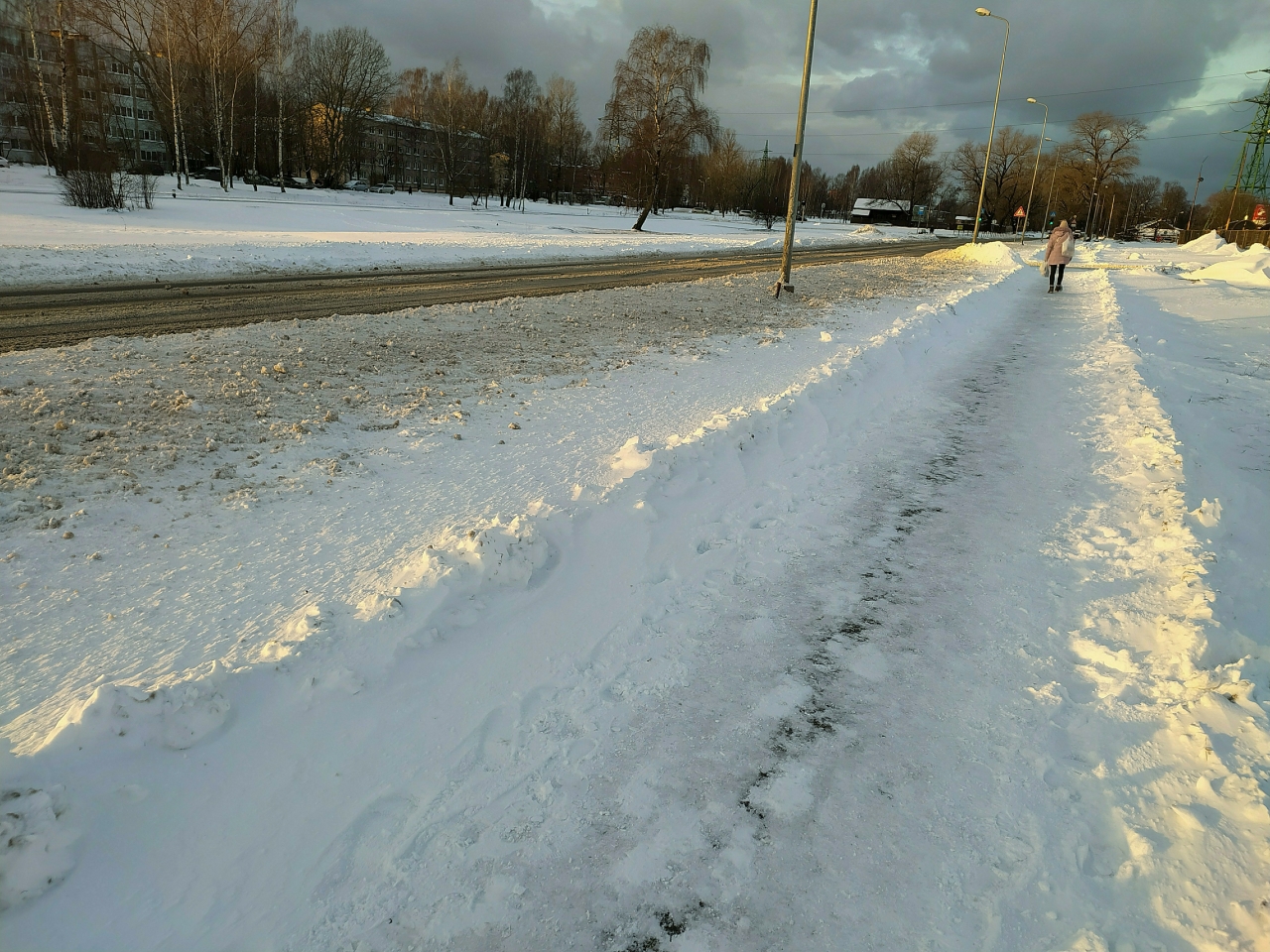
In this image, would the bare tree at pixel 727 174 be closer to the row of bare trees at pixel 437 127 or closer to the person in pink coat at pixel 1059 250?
the row of bare trees at pixel 437 127

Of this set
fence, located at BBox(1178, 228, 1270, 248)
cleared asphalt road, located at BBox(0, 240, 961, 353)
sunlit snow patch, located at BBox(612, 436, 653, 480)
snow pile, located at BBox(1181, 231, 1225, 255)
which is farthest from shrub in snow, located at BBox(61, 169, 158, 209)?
fence, located at BBox(1178, 228, 1270, 248)

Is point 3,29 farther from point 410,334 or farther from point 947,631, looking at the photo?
point 947,631

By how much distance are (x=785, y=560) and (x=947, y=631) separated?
0.98 metres

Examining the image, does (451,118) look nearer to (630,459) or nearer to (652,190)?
(652,190)

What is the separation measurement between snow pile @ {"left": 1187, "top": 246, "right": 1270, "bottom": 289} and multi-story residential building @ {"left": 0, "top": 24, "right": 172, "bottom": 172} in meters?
43.6

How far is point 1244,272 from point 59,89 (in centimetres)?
5410

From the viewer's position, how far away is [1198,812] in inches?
97.9

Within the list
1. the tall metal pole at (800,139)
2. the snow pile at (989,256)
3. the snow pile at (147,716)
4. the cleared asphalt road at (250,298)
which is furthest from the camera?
the snow pile at (989,256)

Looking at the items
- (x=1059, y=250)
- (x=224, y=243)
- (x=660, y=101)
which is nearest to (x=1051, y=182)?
(x=660, y=101)

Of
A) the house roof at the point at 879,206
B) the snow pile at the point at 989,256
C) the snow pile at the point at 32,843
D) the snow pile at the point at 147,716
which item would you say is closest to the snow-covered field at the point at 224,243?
the snow pile at the point at 989,256

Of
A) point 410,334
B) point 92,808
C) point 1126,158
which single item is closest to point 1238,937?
point 92,808

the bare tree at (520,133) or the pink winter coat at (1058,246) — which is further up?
the bare tree at (520,133)

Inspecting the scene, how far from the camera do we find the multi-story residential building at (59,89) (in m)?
37.5

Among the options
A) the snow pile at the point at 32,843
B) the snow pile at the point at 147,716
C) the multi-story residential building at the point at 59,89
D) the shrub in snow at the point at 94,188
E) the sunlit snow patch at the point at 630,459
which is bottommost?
the snow pile at the point at 32,843
